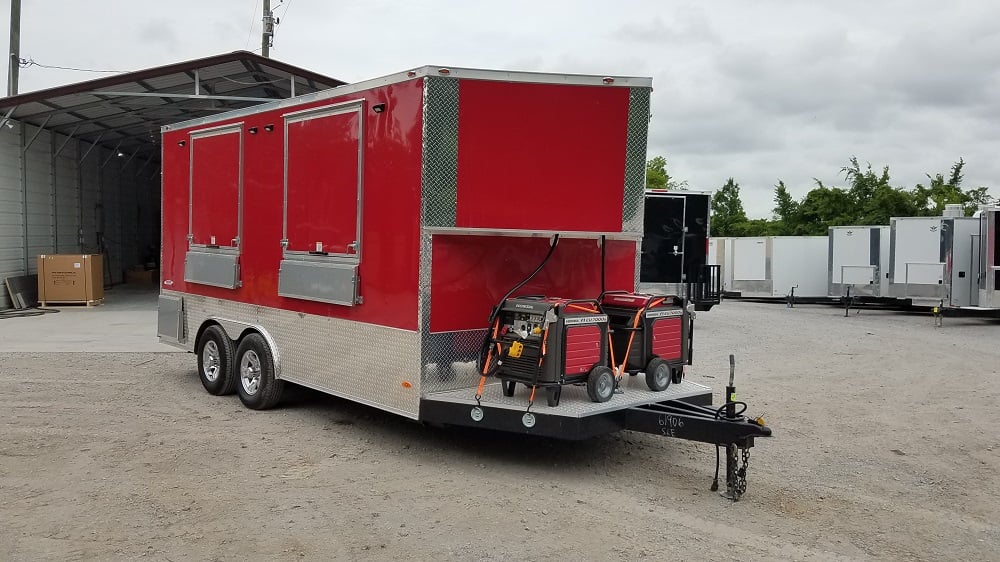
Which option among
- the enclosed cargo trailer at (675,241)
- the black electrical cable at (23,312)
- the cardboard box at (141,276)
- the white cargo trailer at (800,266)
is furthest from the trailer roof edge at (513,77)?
the cardboard box at (141,276)

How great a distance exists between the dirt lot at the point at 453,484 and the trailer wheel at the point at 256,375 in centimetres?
14

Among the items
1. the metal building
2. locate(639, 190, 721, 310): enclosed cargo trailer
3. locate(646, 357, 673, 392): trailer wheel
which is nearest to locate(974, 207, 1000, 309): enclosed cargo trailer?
locate(639, 190, 721, 310): enclosed cargo trailer

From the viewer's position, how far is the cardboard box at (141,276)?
27.6 metres

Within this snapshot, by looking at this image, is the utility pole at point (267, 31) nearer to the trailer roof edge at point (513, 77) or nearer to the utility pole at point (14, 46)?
the utility pole at point (14, 46)

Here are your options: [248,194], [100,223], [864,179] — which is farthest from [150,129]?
[864,179]

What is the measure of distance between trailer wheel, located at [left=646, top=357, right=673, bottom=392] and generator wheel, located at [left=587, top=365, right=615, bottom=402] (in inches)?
20.3

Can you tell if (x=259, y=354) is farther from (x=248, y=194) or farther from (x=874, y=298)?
(x=874, y=298)

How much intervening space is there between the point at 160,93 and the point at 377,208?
14.0 meters

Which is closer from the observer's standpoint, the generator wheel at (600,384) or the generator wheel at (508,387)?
the generator wheel at (600,384)

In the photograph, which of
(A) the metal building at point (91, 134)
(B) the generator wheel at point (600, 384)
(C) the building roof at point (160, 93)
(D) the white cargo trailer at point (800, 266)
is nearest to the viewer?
(B) the generator wheel at point (600, 384)

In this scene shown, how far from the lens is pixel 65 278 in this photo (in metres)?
18.8

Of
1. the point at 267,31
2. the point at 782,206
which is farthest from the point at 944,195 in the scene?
the point at 267,31

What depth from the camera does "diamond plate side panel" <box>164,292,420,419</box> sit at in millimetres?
6188

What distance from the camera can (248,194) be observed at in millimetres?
8180
